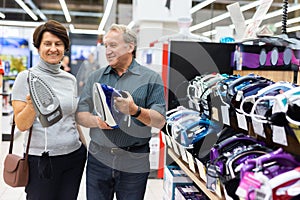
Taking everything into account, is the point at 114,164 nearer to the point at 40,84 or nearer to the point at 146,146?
the point at 146,146

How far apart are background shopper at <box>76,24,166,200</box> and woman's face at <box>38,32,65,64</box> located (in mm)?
254

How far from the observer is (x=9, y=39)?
9531 millimetres

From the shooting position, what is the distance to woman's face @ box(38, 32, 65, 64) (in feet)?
6.50

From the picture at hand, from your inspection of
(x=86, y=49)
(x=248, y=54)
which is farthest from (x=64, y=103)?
(x=86, y=49)

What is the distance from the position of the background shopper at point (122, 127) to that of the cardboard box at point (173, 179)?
0.36 meters

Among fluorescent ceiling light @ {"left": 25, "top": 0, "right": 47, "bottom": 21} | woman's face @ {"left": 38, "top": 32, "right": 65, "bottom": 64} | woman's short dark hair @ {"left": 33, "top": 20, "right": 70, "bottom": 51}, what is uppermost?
fluorescent ceiling light @ {"left": 25, "top": 0, "right": 47, "bottom": 21}

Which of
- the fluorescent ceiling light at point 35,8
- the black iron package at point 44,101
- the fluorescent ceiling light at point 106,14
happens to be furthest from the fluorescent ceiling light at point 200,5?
the black iron package at point 44,101

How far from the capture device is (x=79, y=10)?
13.6 metres

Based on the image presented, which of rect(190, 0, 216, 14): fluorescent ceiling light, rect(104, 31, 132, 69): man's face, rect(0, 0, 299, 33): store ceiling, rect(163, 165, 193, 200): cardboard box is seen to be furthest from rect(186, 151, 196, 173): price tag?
rect(190, 0, 216, 14): fluorescent ceiling light

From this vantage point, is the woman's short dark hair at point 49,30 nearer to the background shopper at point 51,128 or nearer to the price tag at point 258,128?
the background shopper at point 51,128

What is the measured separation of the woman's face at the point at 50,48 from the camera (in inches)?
78.0

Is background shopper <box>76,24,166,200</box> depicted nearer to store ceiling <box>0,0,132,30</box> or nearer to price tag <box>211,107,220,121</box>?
price tag <box>211,107,220,121</box>

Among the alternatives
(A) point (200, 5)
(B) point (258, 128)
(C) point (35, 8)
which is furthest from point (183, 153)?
(C) point (35, 8)

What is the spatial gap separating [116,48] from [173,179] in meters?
0.97
